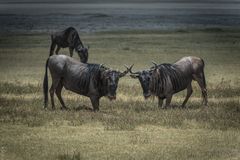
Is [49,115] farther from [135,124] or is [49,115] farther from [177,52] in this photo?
[177,52]

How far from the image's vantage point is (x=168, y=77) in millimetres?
19516

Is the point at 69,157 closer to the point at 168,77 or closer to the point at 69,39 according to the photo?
the point at 168,77

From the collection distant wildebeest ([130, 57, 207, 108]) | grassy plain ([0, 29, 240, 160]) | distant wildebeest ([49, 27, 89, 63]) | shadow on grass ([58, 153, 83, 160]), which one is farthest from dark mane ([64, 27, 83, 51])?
shadow on grass ([58, 153, 83, 160])

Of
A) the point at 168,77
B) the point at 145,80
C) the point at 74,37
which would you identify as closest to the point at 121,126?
the point at 145,80

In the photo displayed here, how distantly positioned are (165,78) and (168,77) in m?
0.15

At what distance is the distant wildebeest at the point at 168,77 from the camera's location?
18812 millimetres

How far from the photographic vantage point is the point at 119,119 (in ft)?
57.8

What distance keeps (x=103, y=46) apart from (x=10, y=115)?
28.5 meters

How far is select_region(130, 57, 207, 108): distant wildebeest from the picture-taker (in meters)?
18.8

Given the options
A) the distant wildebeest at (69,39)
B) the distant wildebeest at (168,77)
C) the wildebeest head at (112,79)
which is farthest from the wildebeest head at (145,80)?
the distant wildebeest at (69,39)

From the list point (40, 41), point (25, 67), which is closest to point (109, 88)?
point (25, 67)

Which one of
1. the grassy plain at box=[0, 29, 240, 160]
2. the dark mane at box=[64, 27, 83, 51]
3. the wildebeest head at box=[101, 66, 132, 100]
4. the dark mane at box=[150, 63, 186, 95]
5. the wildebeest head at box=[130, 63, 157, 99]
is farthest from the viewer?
the dark mane at box=[64, 27, 83, 51]

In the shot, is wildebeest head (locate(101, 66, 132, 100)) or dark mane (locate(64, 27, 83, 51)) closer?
wildebeest head (locate(101, 66, 132, 100))

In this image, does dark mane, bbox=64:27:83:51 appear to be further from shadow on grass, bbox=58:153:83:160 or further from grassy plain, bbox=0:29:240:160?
shadow on grass, bbox=58:153:83:160
